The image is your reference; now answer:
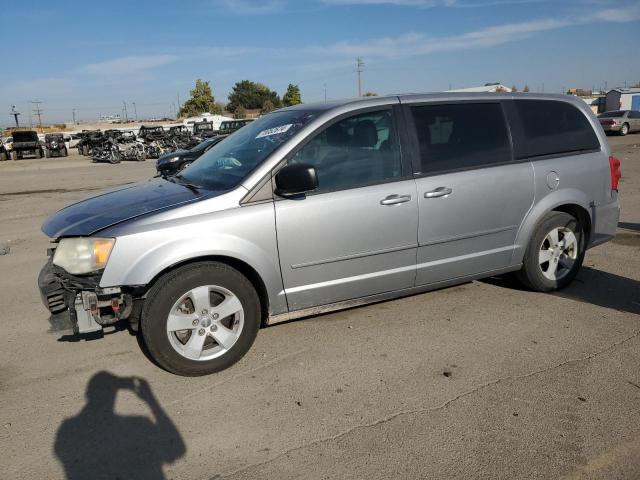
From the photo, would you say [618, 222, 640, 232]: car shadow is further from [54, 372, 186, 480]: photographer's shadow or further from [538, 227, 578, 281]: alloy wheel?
[54, 372, 186, 480]: photographer's shadow

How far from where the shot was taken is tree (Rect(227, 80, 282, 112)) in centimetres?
9462

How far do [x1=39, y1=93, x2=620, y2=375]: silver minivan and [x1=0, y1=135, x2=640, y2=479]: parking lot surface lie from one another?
1.11ft

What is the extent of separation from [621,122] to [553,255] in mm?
29243

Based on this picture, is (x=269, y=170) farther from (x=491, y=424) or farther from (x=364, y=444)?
(x=491, y=424)

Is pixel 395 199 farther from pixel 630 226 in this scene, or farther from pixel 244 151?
pixel 630 226

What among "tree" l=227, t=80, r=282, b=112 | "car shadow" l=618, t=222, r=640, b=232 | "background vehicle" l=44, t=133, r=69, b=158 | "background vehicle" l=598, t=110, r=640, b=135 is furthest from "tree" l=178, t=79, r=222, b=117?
"car shadow" l=618, t=222, r=640, b=232

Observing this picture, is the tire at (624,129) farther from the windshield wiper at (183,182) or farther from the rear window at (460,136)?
the windshield wiper at (183,182)

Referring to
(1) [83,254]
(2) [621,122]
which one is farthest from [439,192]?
(2) [621,122]

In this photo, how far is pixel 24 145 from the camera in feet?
102

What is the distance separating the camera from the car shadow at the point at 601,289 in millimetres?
4605

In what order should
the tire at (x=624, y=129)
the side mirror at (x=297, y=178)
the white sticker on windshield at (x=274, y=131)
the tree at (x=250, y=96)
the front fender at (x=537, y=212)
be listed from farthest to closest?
1. the tree at (x=250, y=96)
2. the tire at (x=624, y=129)
3. the front fender at (x=537, y=212)
4. the white sticker on windshield at (x=274, y=131)
5. the side mirror at (x=297, y=178)

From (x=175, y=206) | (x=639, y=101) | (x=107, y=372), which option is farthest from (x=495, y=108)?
(x=639, y=101)

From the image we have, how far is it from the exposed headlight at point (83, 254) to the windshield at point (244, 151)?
0.86 metres

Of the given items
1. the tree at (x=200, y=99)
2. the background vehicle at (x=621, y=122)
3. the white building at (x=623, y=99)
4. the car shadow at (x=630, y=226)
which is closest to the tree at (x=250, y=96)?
the tree at (x=200, y=99)
